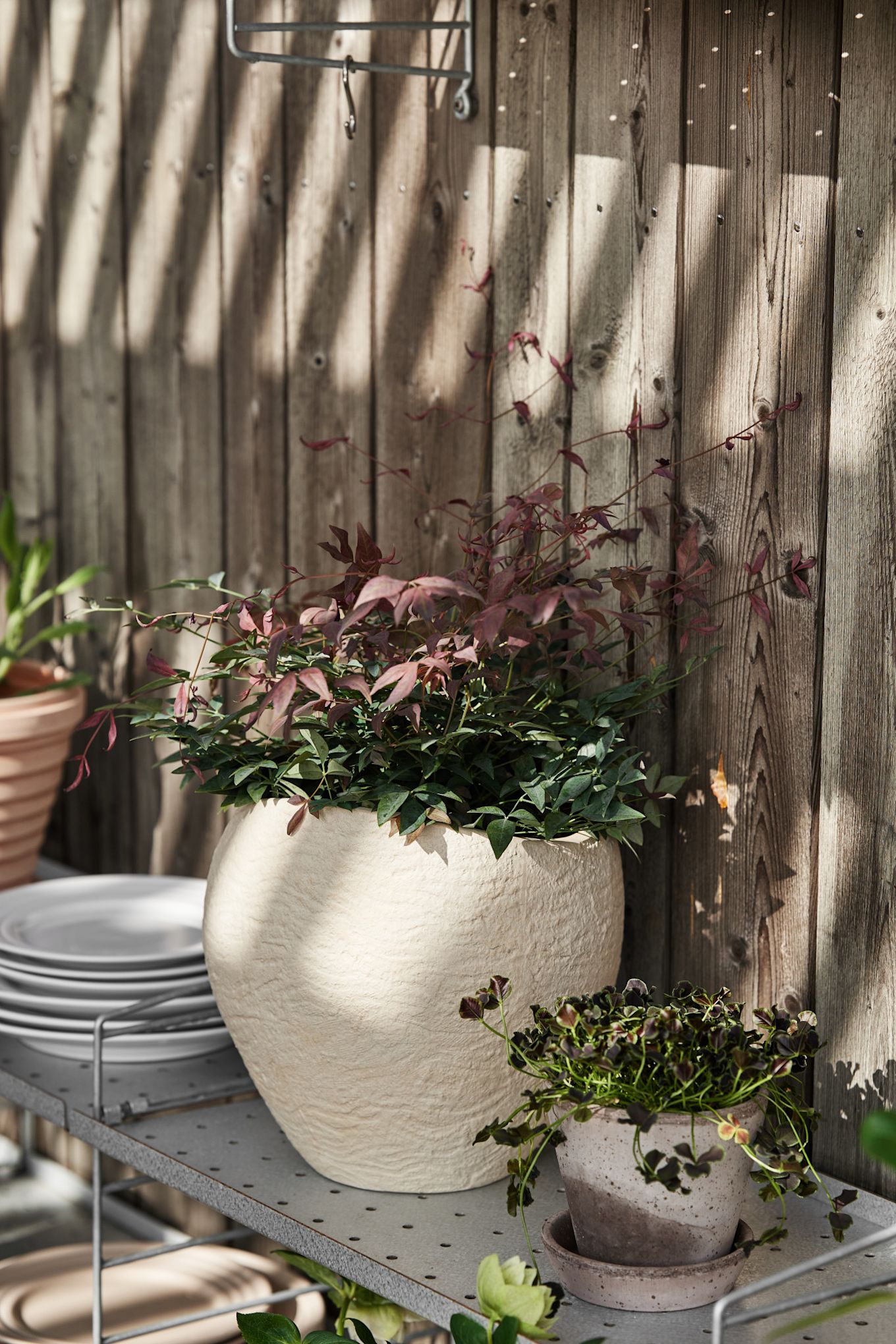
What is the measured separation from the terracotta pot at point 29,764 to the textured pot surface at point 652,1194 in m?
0.96

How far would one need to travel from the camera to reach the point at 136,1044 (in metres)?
1.48

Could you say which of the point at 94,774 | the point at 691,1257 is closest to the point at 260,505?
the point at 94,774

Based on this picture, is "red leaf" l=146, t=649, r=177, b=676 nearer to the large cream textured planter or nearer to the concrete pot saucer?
the large cream textured planter

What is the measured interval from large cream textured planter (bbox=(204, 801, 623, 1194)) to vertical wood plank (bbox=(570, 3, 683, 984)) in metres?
0.16

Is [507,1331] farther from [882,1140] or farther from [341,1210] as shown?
[882,1140]

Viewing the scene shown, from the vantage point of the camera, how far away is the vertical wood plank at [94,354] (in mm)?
2039

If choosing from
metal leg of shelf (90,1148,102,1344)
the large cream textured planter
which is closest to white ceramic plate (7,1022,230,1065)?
metal leg of shelf (90,1148,102,1344)

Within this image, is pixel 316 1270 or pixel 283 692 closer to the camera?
pixel 283 692

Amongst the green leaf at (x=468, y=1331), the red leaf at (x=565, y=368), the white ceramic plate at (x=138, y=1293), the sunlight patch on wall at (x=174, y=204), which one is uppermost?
the sunlight patch on wall at (x=174, y=204)

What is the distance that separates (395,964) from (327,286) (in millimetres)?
820

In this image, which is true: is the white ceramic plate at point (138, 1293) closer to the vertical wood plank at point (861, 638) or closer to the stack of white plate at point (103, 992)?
the stack of white plate at point (103, 992)

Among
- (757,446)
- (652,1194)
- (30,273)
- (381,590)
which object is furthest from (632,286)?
(30,273)

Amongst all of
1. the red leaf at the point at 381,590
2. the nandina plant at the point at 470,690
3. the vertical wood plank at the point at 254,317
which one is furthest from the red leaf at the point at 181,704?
the vertical wood plank at the point at 254,317

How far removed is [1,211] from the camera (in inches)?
90.8
